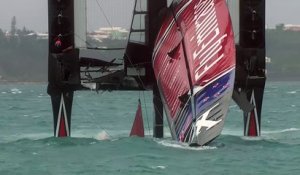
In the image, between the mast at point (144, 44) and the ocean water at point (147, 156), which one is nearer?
the ocean water at point (147, 156)

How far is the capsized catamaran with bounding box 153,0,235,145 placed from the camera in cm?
2494

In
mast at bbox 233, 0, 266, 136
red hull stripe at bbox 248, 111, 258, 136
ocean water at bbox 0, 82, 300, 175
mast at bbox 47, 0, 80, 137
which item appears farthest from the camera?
red hull stripe at bbox 248, 111, 258, 136

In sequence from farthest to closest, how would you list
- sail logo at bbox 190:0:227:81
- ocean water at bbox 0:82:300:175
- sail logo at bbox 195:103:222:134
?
sail logo at bbox 190:0:227:81, sail logo at bbox 195:103:222:134, ocean water at bbox 0:82:300:175

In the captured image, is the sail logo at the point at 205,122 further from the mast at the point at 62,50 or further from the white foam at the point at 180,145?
the mast at the point at 62,50

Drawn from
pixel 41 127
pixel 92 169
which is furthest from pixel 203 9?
pixel 41 127

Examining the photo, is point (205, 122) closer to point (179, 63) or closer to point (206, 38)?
point (179, 63)

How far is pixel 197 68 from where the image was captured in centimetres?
2538

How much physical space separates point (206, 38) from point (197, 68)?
86cm

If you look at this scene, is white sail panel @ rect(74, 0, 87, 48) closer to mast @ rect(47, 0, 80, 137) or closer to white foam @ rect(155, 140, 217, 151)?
mast @ rect(47, 0, 80, 137)

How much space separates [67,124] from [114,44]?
442 inches

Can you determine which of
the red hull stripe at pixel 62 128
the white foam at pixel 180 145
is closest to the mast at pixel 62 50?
the red hull stripe at pixel 62 128

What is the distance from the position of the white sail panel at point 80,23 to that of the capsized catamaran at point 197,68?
3396 mm

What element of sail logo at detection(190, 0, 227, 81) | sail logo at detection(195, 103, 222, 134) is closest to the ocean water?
sail logo at detection(195, 103, 222, 134)

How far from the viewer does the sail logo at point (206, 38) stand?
25219 millimetres
